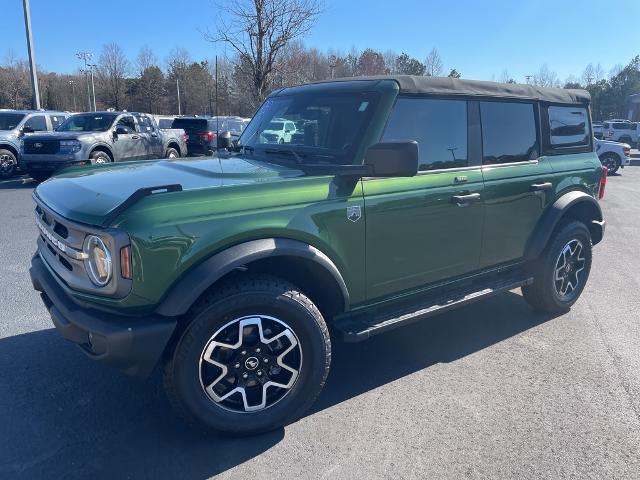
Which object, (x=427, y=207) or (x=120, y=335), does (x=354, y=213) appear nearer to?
(x=427, y=207)

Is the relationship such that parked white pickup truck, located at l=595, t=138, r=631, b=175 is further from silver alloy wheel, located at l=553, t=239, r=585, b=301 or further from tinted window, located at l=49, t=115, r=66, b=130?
tinted window, located at l=49, t=115, r=66, b=130

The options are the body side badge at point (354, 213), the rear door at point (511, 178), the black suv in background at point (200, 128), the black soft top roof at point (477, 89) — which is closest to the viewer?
the body side badge at point (354, 213)

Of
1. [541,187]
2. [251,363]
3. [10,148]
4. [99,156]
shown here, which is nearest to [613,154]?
[99,156]

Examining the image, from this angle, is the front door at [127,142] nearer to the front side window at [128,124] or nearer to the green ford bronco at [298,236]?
the front side window at [128,124]

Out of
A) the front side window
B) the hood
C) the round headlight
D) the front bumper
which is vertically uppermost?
the front side window

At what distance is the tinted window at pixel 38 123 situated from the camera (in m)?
15.1

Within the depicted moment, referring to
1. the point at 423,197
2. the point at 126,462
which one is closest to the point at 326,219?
the point at 423,197

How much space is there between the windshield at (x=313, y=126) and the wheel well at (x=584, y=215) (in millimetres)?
2417

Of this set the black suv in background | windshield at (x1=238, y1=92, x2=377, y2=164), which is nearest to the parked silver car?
the black suv in background

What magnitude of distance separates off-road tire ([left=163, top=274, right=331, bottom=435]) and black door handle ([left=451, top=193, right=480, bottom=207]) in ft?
4.58

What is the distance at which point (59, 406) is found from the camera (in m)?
3.32

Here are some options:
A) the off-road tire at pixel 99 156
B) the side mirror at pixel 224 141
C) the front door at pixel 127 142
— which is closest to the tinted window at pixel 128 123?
the front door at pixel 127 142

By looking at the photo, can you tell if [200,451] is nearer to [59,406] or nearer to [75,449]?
[75,449]

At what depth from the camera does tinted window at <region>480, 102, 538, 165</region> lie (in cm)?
424
